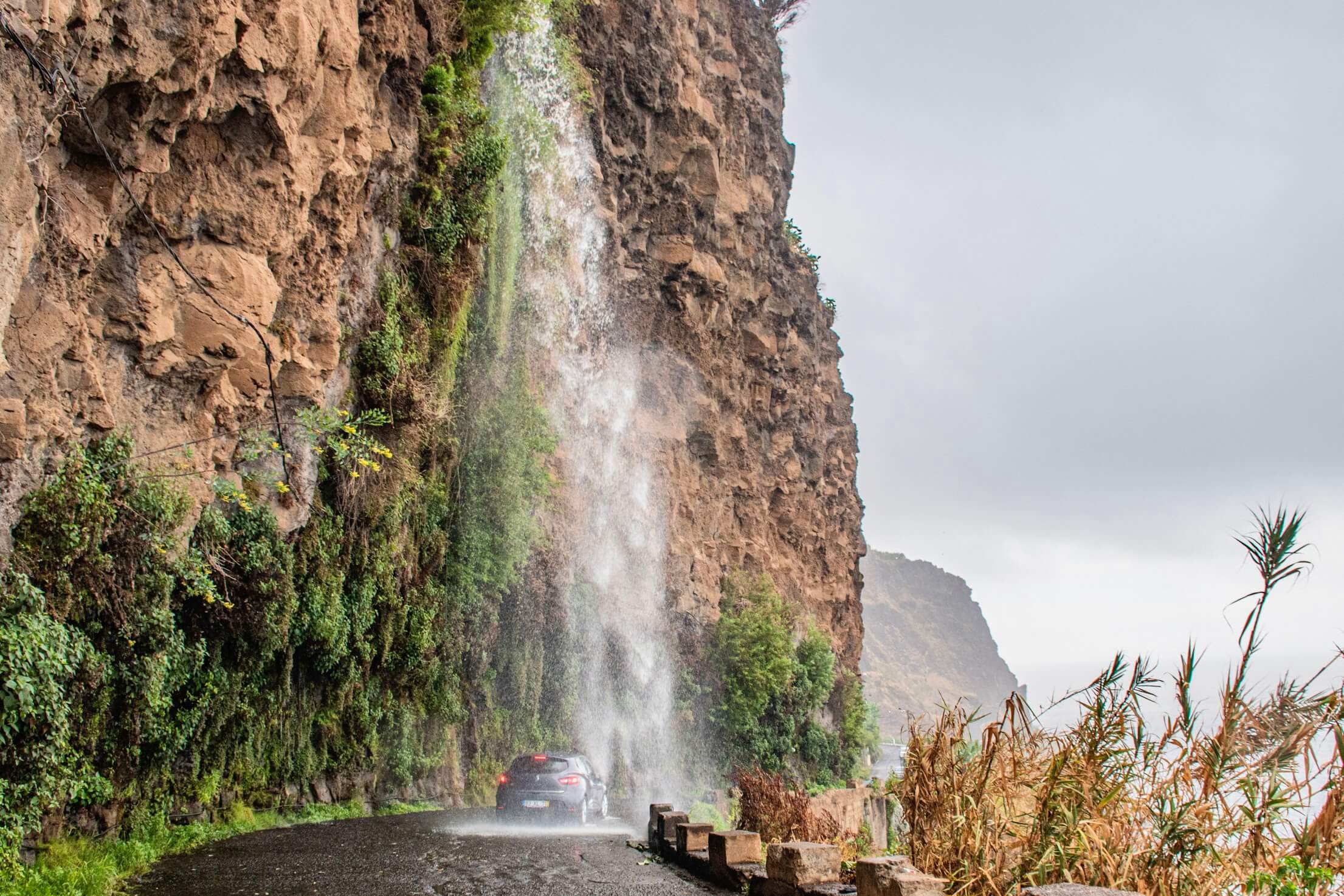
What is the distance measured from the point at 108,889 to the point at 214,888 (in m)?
0.96

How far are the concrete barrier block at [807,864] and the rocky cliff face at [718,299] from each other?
22931mm

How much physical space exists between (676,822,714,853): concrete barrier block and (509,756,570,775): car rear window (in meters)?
5.40

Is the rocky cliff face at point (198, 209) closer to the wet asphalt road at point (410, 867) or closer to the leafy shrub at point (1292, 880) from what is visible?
the wet asphalt road at point (410, 867)

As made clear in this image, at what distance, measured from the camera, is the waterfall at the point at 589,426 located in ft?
82.4

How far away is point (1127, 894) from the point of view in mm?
4586

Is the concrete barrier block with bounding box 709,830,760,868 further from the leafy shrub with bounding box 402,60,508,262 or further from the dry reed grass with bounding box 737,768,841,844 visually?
the leafy shrub with bounding box 402,60,508,262

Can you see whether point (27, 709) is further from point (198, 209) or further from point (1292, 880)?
point (1292, 880)

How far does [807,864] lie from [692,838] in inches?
135

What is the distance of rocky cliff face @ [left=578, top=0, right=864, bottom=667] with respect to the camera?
3008cm

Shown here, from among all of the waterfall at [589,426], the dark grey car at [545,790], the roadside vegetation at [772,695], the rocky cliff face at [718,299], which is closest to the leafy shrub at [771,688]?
the roadside vegetation at [772,695]

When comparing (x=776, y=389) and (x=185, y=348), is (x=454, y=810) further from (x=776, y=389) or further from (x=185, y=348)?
(x=776, y=389)

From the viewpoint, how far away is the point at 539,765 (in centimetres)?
1595

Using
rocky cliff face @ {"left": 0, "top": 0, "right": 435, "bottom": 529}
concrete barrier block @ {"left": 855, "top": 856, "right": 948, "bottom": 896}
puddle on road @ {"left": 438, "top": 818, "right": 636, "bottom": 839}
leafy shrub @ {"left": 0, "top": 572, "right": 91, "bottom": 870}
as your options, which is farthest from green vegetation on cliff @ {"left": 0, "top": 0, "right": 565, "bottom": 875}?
concrete barrier block @ {"left": 855, "top": 856, "right": 948, "bottom": 896}

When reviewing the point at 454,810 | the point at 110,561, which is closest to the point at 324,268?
the point at 110,561
